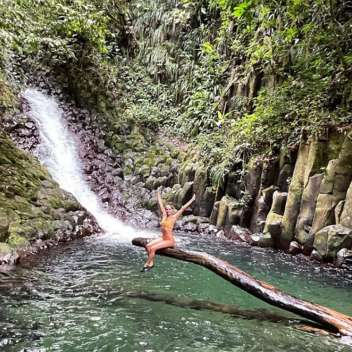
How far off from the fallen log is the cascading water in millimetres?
5447

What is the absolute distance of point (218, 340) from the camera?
4.76 m

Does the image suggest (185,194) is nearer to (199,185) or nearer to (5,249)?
(199,185)

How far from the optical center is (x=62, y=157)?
46.8 ft

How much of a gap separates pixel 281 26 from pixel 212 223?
5.80 m

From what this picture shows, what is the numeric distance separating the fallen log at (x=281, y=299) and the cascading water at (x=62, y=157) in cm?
545

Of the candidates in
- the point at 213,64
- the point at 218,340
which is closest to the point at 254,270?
the point at 218,340

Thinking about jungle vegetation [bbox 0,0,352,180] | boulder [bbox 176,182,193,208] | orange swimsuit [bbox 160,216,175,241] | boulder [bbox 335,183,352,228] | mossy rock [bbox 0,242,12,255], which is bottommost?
mossy rock [bbox 0,242,12,255]

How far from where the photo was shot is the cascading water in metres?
12.3

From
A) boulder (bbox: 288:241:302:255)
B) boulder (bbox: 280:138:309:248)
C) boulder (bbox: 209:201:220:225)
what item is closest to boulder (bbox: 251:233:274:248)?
boulder (bbox: 280:138:309:248)

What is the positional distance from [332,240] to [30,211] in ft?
21.2

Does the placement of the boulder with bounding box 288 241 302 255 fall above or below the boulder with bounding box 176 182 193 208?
below

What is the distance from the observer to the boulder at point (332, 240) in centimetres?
798

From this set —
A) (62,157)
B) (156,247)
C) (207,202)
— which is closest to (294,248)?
(207,202)

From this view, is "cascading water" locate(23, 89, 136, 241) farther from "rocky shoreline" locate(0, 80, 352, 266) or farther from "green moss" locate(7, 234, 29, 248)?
"green moss" locate(7, 234, 29, 248)
